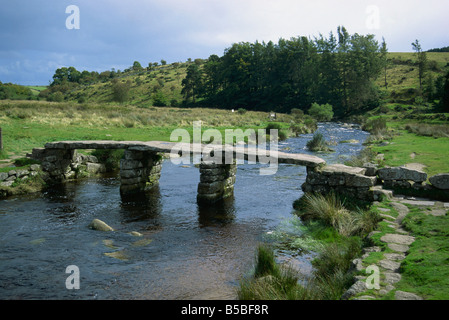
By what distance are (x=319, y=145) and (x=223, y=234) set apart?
16.1 m

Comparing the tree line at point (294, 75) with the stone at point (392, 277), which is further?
the tree line at point (294, 75)

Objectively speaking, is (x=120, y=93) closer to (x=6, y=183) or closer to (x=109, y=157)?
(x=109, y=157)

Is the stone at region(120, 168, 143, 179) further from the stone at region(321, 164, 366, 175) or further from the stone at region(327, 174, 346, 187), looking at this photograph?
the stone at region(327, 174, 346, 187)

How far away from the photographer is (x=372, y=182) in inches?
375

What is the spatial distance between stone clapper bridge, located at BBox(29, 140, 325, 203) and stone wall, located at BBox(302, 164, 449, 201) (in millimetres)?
519

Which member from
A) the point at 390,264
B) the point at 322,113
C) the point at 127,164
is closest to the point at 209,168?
the point at 127,164

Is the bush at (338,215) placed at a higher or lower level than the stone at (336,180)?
lower

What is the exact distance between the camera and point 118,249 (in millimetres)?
7738

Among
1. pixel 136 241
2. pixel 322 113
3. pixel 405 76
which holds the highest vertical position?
pixel 405 76

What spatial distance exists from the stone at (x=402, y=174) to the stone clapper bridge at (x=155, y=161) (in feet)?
6.03

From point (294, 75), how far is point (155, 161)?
2729 inches

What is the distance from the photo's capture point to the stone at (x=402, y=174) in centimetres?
946

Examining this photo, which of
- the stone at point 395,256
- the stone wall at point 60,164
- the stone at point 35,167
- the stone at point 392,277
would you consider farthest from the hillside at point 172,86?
the stone at point 392,277

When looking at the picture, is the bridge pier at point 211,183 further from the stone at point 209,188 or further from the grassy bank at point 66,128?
the grassy bank at point 66,128
